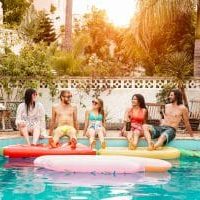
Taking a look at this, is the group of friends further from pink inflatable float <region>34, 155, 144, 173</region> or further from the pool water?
pink inflatable float <region>34, 155, 144, 173</region>

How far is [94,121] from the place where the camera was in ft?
40.8

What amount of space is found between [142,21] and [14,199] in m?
11.6

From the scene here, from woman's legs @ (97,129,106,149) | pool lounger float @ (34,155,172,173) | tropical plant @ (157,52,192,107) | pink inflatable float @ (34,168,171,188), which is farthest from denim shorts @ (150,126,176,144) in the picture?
tropical plant @ (157,52,192,107)

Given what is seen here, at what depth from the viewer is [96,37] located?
37.2 meters

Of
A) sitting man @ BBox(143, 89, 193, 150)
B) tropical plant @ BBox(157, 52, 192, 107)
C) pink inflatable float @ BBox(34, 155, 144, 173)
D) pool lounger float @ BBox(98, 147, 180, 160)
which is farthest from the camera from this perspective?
tropical plant @ BBox(157, 52, 192, 107)

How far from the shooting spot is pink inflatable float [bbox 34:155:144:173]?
32.5 ft

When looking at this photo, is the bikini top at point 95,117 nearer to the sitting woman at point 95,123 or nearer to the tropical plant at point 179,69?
the sitting woman at point 95,123

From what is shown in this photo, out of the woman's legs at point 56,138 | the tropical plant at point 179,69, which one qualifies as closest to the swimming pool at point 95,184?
the woman's legs at point 56,138

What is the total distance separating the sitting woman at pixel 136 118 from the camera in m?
12.2

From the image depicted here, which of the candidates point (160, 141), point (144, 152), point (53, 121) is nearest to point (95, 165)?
point (144, 152)

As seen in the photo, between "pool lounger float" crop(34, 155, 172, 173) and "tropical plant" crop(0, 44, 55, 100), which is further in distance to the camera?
"tropical plant" crop(0, 44, 55, 100)

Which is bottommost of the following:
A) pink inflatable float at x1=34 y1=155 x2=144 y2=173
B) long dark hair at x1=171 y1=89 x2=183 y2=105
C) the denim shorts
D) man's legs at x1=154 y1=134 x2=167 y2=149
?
pink inflatable float at x1=34 y1=155 x2=144 y2=173

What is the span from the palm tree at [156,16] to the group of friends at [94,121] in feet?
19.4

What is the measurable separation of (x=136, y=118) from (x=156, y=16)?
6.67 m
